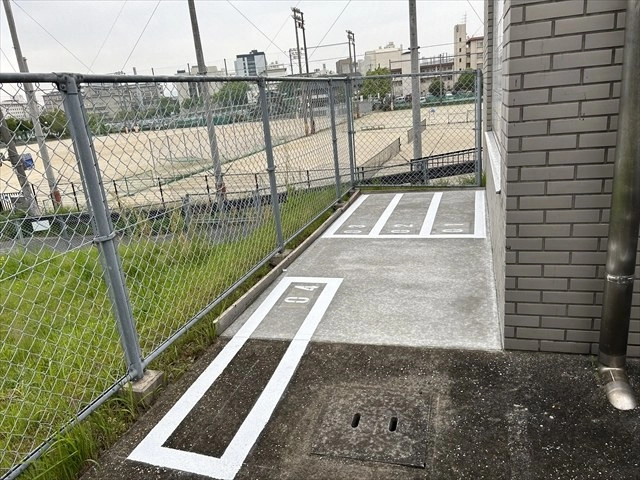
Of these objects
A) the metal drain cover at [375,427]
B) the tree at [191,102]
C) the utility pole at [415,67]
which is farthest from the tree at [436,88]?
the metal drain cover at [375,427]

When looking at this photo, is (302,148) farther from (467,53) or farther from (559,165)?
(467,53)

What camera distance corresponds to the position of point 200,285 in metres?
4.08

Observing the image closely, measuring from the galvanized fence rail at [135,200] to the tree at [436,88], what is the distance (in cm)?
330

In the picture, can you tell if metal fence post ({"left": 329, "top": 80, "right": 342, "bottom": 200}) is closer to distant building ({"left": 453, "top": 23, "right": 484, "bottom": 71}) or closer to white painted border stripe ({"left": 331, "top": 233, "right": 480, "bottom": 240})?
white painted border stripe ({"left": 331, "top": 233, "right": 480, "bottom": 240})

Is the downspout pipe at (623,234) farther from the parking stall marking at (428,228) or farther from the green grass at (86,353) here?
the parking stall marking at (428,228)

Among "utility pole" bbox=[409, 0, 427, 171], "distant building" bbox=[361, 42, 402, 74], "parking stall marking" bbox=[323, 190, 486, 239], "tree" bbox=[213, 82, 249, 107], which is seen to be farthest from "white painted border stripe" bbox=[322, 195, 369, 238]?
"distant building" bbox=[361, 42, 402, 74]

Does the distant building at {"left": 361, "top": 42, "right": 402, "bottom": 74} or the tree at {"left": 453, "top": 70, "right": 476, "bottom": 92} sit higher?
the distant building at {"left": 361, "top": 42, "right": 402, "bottom": 74}

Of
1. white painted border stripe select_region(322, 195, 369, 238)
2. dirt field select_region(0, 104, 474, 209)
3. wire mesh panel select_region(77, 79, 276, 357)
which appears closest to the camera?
dirt field select_region(0, 104, 474, 209)

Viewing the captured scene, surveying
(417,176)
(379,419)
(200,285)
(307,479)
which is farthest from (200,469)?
(417,176)

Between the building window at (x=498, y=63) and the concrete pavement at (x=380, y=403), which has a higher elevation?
the building window at (x=498, y=63)

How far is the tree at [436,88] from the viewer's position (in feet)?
32.9

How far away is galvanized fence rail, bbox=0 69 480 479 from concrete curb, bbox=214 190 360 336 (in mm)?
118

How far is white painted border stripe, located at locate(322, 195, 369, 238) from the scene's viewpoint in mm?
6073

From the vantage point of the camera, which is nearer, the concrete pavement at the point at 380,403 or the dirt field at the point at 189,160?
the concrete pavement at the point at 380,403
